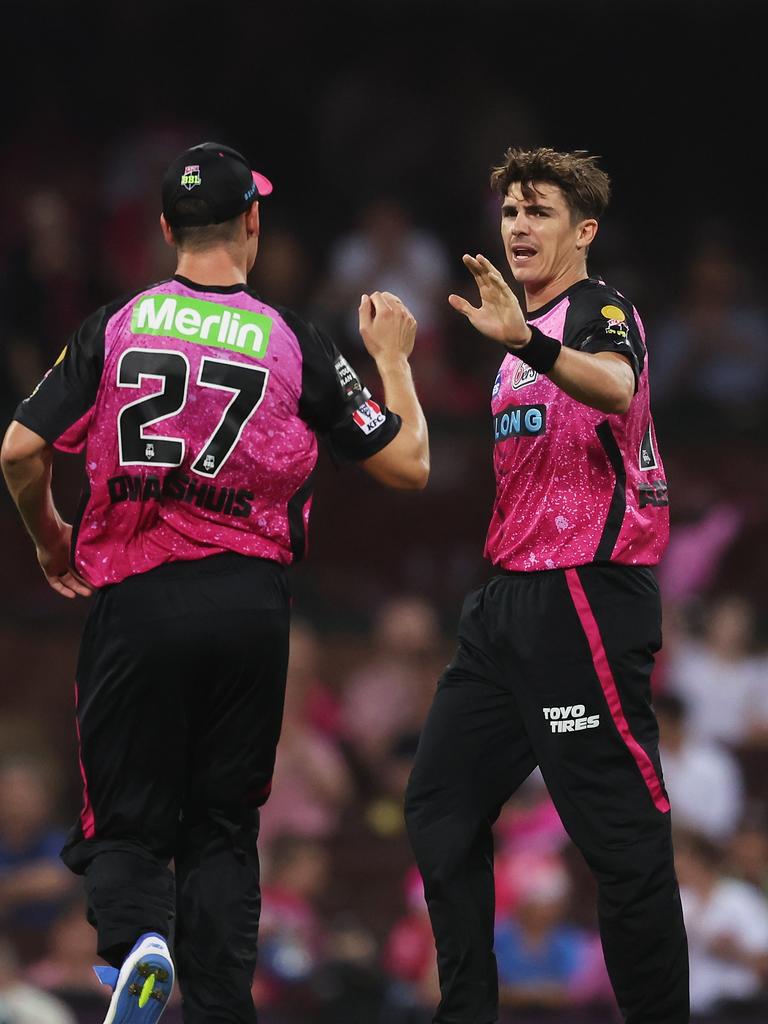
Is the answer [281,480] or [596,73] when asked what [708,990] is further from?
→ [596,73]

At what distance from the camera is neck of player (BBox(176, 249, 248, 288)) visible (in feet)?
13.6

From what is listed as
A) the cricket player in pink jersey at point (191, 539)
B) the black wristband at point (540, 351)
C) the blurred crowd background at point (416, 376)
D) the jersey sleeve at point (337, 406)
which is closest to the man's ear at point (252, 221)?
the cricket player in pink jersey at point (191, 539)

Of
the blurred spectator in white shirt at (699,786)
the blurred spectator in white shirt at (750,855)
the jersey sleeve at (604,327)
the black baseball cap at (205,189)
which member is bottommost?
the blurred spectator in white shirt at (750,855)

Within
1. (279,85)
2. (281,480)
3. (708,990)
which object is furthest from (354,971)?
(279,85)

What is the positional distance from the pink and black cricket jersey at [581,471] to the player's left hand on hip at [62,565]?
1.13 meters

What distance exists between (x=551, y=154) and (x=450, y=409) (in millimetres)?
5035

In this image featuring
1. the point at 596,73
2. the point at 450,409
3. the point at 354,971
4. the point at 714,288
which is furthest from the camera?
the point at 596,73

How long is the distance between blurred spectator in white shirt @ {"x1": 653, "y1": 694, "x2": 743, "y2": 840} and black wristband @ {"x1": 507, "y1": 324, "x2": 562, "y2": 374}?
4535 mm

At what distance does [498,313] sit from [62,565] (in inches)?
51.4

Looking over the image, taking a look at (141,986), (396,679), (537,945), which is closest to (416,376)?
(396,679)

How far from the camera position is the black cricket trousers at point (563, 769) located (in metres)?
4.26

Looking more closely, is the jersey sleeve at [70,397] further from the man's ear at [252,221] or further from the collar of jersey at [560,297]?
the collar of jersey at [560,297]

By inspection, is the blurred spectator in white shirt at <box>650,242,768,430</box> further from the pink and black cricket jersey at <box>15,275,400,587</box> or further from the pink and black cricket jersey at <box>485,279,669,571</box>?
the pink and black cricket jersey at <box>15,275,400,587</box>

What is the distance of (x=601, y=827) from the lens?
4.27 meters
